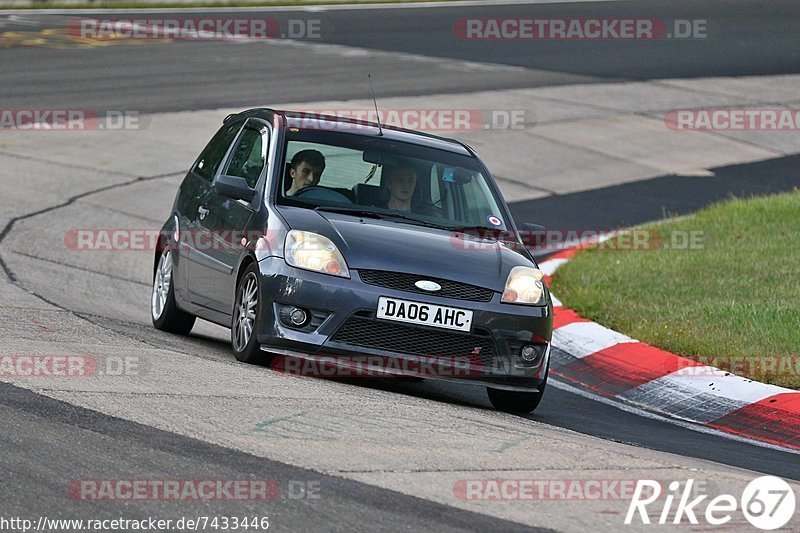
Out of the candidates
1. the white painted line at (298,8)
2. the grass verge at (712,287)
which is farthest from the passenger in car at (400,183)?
the white painted line at (298,8)

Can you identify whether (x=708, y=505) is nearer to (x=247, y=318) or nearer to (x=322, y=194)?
(x=247, y=318)

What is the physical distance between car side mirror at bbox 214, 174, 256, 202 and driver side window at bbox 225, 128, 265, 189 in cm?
21

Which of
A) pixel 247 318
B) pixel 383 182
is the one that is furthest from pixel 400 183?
pixel 247 318

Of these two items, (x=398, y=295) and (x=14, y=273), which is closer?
(x=398, y=295)

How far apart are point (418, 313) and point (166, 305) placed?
9.00 feet

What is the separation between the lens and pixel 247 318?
27.2 ft

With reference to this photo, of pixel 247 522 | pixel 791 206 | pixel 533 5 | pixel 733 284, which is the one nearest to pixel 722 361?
pixel 733 284

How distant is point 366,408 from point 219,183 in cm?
246

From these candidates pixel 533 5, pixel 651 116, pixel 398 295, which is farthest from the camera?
pixel 533 5

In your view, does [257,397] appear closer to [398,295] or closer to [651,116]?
[398,295]

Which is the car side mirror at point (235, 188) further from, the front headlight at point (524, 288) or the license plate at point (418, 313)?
the front headlight at point (524, 288)

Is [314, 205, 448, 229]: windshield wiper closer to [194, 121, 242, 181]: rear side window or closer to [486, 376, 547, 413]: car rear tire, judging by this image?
[486, 376, 547, 413]: car rear tire

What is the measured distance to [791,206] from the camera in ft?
50.8

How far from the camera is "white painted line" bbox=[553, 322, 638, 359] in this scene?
10.4 m
